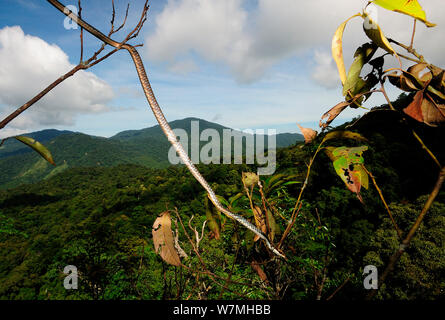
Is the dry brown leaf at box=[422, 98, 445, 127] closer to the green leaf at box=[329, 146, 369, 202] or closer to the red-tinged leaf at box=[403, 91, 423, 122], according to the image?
the red-tinged leaf at box=[403, 91, 423, 122]

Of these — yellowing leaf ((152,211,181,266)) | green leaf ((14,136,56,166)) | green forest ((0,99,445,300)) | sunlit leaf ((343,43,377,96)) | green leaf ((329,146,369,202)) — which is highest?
sunlit leaf ((343,43,377,96))

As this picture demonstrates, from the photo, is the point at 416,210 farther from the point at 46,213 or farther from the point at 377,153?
the point at 46,213

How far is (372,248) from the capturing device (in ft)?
22.2

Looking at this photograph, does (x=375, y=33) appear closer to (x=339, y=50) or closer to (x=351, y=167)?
(x=339, y=50)

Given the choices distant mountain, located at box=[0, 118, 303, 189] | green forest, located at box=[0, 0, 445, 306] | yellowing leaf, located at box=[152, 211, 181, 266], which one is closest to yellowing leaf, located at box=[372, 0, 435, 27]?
green forest, located at box=[0, 0, 445, 306]

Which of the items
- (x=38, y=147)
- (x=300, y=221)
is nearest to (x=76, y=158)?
(x=300, y=221)

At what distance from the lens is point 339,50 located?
46 centimetres

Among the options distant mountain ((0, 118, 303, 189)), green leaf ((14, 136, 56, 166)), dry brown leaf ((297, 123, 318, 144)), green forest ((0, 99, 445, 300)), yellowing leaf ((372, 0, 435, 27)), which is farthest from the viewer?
distant mountain ((0, 118, 303, 189))

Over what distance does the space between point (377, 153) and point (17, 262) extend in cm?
3165

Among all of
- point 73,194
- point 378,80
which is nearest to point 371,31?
point 378,80

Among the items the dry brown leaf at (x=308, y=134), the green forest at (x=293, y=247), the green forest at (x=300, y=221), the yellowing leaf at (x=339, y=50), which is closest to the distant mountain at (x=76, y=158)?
the green forest at (x=300, y=221)

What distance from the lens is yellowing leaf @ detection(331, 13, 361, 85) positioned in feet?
1.49

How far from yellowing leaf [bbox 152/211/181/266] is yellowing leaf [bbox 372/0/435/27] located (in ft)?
2.16
